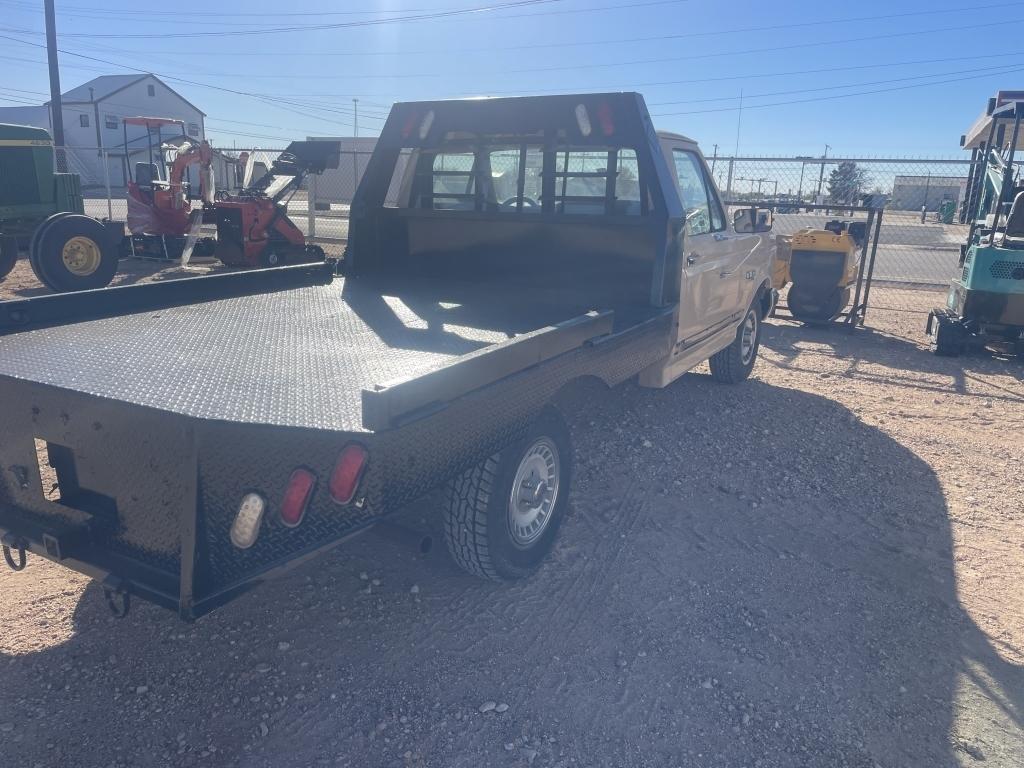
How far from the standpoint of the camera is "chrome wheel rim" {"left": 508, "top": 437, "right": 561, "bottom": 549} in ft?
11.2

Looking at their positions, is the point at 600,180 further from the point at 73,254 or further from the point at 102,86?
the point at 102,86

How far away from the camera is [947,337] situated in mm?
8625

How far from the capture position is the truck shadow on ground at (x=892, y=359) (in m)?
7.68

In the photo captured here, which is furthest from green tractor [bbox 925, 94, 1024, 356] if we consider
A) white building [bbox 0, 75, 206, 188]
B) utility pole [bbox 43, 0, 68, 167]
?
white building [bbox 0, 75, 206, 188]

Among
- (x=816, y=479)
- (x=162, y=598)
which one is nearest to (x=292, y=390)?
(x=162, y=598)

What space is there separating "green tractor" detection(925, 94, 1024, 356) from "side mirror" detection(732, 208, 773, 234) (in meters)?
3.61

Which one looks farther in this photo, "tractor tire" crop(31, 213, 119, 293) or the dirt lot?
"tractor tire" crop(31, 213, 119, 293)

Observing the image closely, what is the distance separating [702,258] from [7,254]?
1095 cm

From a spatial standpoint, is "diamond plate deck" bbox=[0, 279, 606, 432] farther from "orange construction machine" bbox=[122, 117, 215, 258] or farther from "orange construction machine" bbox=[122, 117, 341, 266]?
"orange construction machine" bbox=[122, 117, 215, 258]

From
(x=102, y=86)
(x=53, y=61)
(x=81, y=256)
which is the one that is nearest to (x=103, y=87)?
(x=102, y=86)

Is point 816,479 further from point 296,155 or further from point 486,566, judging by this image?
point 296,155

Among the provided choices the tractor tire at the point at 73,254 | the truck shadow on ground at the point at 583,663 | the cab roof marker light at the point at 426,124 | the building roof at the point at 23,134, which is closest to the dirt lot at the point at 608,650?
the truck shadow on ground at the point at 583,663

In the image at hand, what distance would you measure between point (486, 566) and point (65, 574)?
6.55ft

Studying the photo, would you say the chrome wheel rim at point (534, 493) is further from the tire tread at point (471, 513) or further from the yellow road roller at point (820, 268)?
the yellow road roller at point (820, 268)
